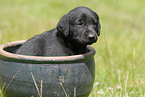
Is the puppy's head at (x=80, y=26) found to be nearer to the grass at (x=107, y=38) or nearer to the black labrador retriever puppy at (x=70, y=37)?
the black labrador retriever puppy at (x=70, y=37)

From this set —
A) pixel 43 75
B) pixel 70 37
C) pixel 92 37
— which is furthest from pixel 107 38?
pixel 43 75

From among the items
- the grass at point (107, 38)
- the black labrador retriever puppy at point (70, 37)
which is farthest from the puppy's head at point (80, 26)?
the grass at point (107, 38)

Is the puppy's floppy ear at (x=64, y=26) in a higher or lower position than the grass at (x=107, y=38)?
higher

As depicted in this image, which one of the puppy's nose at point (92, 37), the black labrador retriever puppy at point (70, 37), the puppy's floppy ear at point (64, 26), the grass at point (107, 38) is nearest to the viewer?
the puppy's nose at point (92, 37)

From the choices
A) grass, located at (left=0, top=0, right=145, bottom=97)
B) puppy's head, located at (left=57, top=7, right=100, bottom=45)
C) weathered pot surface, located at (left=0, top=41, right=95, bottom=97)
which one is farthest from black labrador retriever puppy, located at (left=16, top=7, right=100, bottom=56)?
grass, located at (left=0, top=0, right=145, bottom=97)

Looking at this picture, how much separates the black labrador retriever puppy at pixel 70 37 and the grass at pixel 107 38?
771 mm

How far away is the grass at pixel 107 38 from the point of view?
11.5 feet

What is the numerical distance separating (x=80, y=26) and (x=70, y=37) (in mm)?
223

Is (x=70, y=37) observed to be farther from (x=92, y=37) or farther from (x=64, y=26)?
(x=92, y=37)

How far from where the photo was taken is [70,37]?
9.06 feet

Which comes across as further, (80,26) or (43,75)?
(80,26)

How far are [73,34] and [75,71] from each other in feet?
1.64

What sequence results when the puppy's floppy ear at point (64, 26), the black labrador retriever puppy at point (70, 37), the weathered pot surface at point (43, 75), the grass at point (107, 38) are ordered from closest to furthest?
the weathered pot surface at point (43, 75), the black labrador retriever puppy at point (70, 37), the puppy's floppy ear at point (64, 26), the grass at point (107, 38)

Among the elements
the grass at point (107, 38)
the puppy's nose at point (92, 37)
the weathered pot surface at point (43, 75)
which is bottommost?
the grass at point (107, 38)
